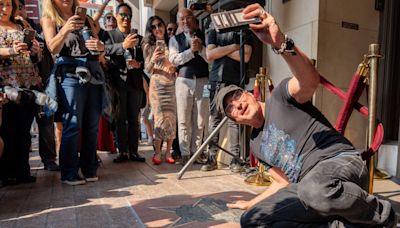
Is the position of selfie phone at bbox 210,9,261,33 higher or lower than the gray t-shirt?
higher

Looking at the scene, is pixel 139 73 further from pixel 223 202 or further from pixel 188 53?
pixel 223 202

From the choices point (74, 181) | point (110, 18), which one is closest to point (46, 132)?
point (74, 181)

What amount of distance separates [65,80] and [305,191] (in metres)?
2.34

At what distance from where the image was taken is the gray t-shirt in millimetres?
1680

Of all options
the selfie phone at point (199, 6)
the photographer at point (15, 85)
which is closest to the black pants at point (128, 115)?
the photographer at point (15, 85)

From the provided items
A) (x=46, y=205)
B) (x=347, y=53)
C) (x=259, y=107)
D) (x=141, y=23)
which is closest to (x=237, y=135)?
(x=347, y=53)

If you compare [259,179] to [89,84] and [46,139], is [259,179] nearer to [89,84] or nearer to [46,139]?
[89,84]

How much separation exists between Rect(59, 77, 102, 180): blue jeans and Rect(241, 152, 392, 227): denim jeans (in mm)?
1965

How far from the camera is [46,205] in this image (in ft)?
8.23

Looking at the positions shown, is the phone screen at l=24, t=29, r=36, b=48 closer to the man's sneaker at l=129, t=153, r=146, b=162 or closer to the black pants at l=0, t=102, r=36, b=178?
the black pants at l=0, t=102, r=36, b=178

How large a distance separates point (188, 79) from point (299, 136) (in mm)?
2284

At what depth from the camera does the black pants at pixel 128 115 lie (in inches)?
161

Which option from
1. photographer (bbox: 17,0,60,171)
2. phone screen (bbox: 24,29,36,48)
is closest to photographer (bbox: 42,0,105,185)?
phone screen (bbox: 24,29,36,48)

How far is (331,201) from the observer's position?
1.48 metres
